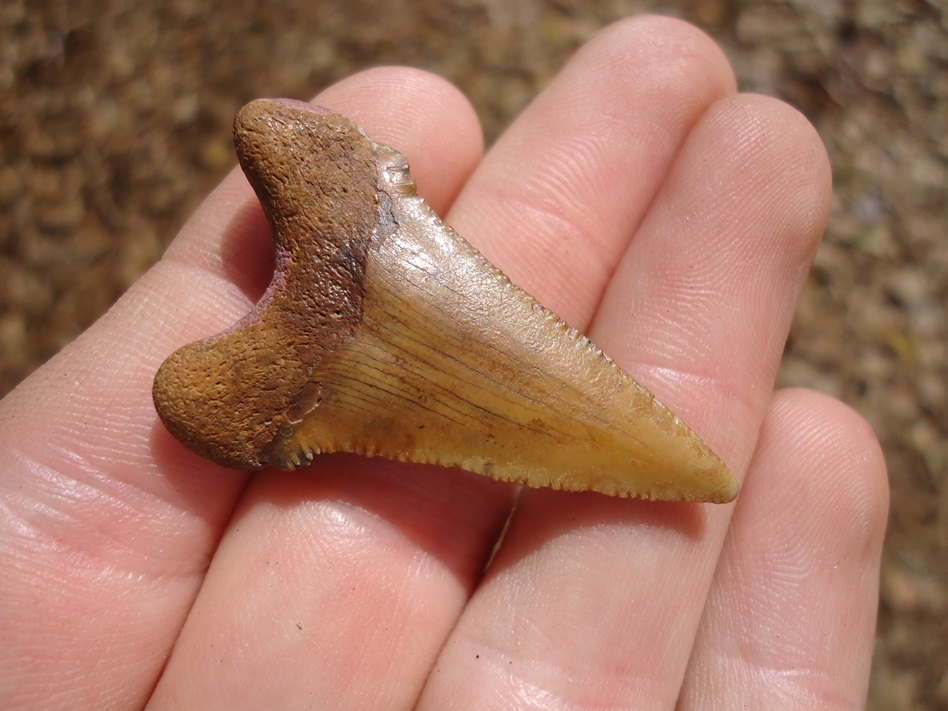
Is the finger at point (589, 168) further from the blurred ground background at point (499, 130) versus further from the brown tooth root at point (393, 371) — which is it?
the blurred ground background at point (499, 130)

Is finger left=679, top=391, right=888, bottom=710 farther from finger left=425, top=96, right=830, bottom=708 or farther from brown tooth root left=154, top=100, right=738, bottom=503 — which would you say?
brown tooth root left=154, top=100, right=738, bottom=503

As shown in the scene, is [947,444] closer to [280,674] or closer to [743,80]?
[743,80]

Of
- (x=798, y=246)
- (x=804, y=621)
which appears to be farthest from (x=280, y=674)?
(x=798, y=246)

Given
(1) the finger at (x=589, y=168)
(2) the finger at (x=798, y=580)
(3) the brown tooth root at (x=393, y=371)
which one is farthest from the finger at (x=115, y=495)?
(2) the finger at (x=798, y=580)

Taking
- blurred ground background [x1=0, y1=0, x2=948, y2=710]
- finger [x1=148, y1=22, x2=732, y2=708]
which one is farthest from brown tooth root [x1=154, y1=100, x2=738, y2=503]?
blurred ground background [x1=0, y1=0, x2=948, y2=710]

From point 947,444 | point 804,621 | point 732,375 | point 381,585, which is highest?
point 732,375

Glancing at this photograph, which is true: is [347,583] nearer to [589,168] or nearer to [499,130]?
[589,168]

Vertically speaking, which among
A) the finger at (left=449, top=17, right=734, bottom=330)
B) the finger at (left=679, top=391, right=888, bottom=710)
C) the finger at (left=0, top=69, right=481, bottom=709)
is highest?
the finger at (left=449, top=17, right=734, bottom=330)
